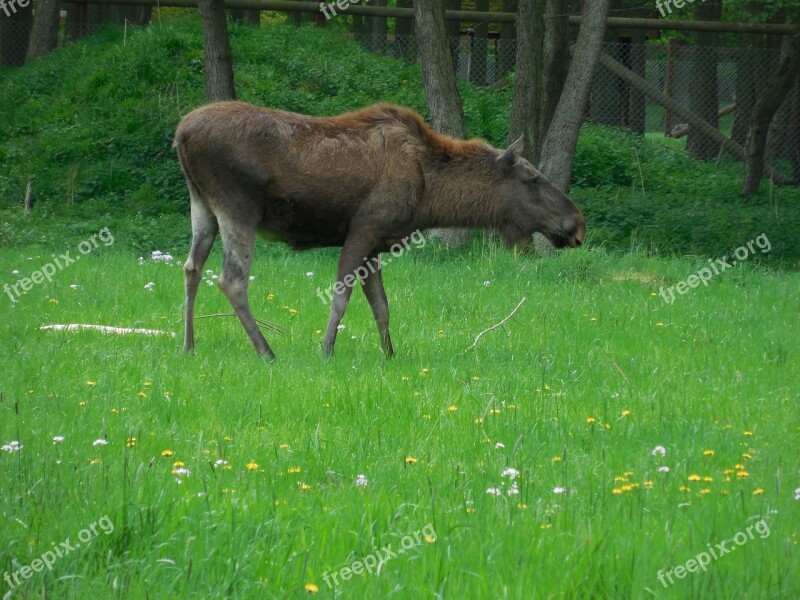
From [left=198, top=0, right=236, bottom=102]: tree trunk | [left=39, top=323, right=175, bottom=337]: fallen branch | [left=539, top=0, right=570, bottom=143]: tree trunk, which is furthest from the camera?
[left=539, top=0, right=570, bottom=143]: tree trunk

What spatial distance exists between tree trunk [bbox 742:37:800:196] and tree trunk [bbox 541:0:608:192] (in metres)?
5.03

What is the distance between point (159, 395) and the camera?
6.66m

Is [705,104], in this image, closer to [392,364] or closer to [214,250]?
[214,250]

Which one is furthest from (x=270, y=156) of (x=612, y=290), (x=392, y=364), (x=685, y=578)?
(x=685, y=578)

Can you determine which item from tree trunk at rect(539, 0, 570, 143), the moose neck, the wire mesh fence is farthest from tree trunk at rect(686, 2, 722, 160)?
the moose neck

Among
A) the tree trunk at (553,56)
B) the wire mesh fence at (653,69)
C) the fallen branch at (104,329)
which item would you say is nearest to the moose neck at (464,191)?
the fallen branch at (104,329)

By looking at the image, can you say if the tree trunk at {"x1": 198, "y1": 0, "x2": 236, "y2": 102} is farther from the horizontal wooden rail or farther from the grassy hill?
the horizontal wooden rail

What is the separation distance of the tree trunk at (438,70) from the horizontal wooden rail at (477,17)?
563cm

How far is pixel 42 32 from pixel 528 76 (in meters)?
13.1

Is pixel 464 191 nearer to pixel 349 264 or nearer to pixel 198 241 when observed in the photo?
pixel 349 264

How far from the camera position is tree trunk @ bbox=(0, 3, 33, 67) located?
24669 mm

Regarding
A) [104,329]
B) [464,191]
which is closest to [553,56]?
[464,191]

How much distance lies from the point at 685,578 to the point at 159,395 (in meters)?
3.71

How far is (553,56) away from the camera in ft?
60.7
